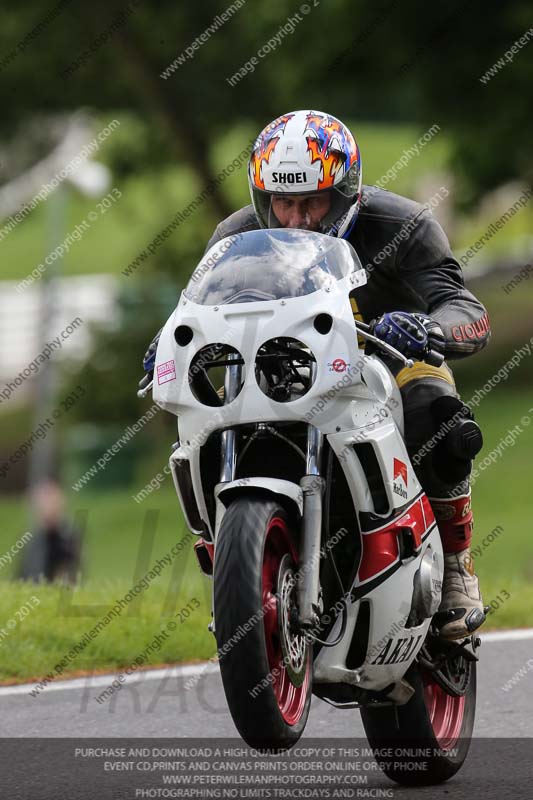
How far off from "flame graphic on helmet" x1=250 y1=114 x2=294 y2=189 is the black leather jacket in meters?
0.44

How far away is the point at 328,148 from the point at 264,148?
0.22 m

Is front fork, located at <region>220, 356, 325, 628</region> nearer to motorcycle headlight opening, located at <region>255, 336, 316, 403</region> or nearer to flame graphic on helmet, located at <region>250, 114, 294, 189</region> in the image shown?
motorcycle headlight opening, located at <region>255, 336, 316, 403</region>

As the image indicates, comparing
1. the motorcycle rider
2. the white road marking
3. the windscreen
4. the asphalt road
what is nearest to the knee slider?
the motorcycle rider

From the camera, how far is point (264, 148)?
202 inches

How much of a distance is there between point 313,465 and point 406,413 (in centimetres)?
70

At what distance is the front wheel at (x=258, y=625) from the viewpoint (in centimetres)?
421

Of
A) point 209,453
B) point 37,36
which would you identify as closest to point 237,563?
point 209,453

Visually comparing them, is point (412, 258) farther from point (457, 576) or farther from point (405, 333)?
point (457, 576)

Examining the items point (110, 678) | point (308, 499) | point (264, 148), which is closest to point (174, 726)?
point (110, 678)

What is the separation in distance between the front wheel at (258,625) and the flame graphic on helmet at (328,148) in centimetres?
128

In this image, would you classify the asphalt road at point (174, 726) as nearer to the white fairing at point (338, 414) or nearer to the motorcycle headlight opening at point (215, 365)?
the white fairing at point (338, 414)

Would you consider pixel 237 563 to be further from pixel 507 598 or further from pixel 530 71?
pixel 530 71

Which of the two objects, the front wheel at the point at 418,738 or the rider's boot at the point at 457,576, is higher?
the rider's boot at the point at 457,576

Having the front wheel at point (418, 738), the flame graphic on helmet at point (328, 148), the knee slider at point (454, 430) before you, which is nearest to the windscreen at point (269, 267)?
the flame graphic on helmet at point (328, 148)
